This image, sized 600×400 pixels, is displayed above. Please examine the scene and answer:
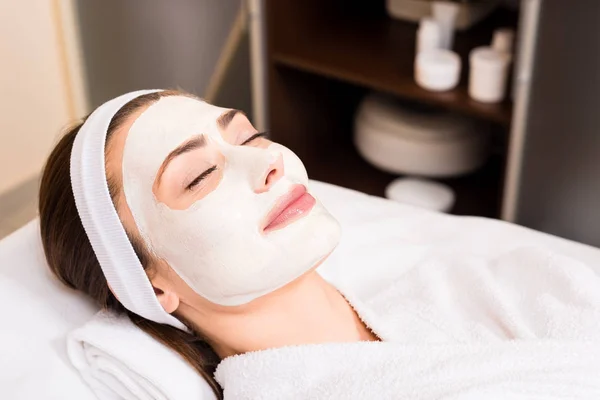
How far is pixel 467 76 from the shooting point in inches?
75.7

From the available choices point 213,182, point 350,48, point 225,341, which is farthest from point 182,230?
point 350,48

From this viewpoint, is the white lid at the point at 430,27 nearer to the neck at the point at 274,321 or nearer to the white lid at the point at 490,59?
the white lid at the point at 490,59

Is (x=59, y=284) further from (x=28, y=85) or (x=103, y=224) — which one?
(x=28, y=85)

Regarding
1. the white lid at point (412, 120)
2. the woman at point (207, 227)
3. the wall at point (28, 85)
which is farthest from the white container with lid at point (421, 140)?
the woman at point (207, 227)

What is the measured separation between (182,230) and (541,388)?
51cm

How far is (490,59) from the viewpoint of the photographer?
177cm

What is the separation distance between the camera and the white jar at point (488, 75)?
5.75 feet

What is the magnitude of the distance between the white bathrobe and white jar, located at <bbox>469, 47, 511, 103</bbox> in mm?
523

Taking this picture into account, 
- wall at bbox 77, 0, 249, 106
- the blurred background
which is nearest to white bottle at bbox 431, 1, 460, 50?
the blurred background

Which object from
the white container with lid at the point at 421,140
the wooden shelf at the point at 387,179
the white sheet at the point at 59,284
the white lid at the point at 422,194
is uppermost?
the white sheet at the point at 59,284

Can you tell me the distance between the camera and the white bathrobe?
1055mm

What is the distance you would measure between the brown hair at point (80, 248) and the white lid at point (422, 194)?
103 centimetres

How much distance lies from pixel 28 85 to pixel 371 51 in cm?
96

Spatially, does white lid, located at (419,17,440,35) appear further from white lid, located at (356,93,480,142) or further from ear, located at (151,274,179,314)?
ear, located at (151,274,179,314)
